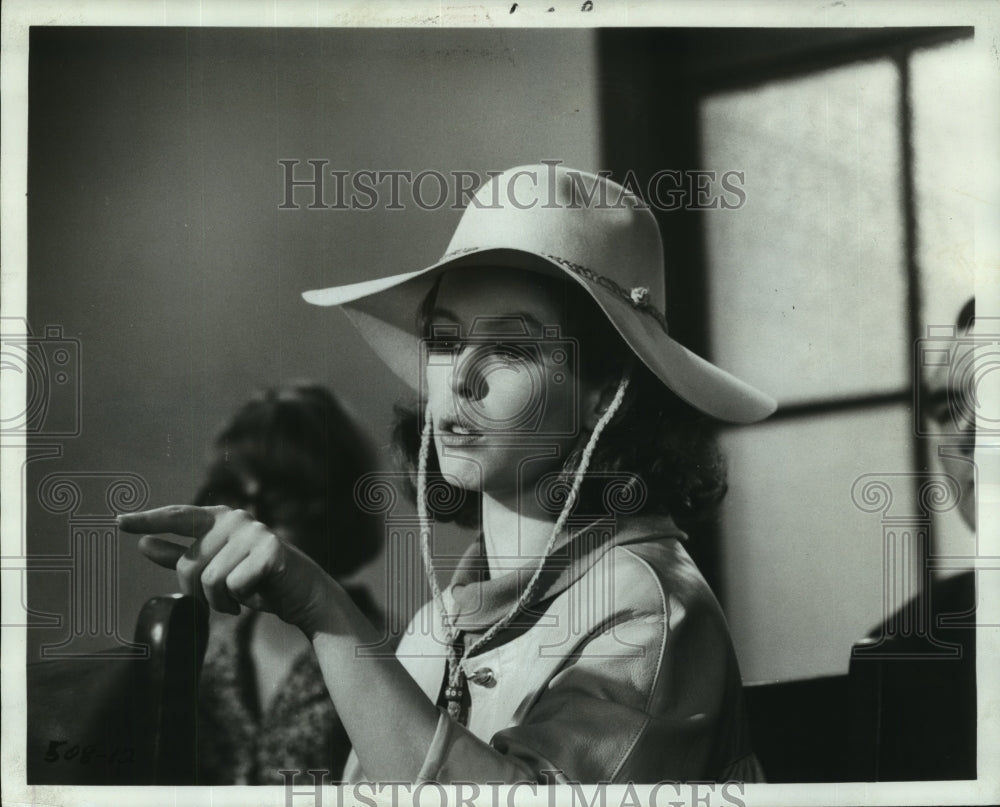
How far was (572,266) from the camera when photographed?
2453 mm

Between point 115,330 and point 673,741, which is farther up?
point 115,330

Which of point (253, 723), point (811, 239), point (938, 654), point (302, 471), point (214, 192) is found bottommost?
point (253, 723)

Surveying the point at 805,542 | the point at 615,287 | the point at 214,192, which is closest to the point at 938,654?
the point at 805,542

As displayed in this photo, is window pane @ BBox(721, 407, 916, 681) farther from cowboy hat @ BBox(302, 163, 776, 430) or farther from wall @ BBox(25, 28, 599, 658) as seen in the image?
wall @ BBox(25, 28, 599, 658)

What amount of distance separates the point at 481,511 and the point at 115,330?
36.5 inches

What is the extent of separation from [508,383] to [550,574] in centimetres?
42

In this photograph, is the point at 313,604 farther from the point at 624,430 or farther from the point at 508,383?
the point at 624,430

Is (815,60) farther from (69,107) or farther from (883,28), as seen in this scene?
(69,107)

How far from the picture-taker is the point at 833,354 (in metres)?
2.66

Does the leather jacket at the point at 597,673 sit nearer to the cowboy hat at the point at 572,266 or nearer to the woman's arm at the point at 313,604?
the woman's arm at the point at 313,604

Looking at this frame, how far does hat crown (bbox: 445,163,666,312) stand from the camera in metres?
2.47

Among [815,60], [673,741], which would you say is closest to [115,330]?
[673,741]

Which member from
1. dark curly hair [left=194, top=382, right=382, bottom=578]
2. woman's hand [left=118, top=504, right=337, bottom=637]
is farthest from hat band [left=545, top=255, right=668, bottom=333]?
woman's hand [left=118, top=504, right=337, bottom=637]

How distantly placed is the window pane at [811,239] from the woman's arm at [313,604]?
1007 millimetres
